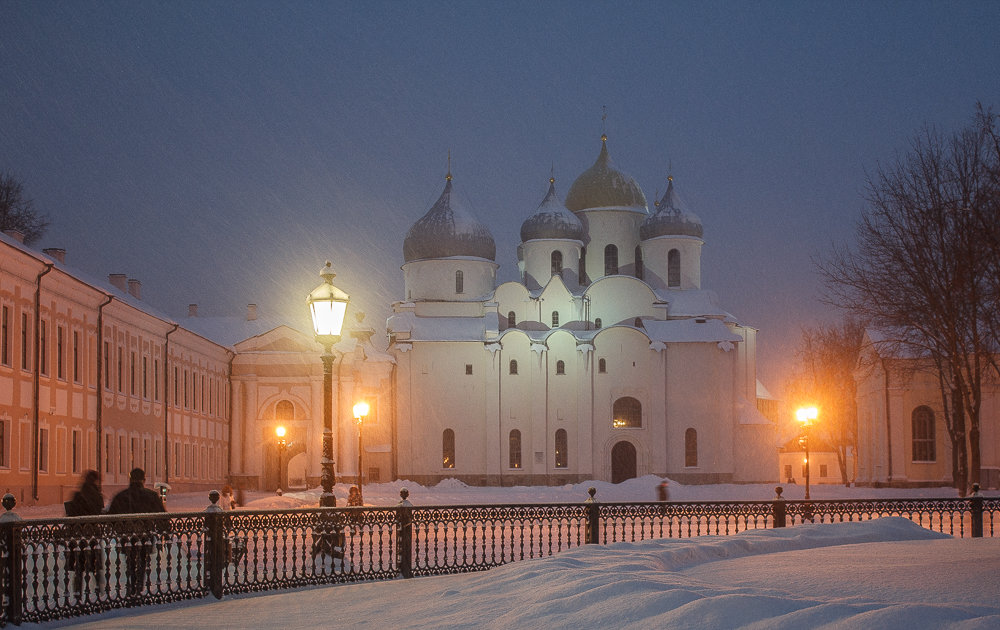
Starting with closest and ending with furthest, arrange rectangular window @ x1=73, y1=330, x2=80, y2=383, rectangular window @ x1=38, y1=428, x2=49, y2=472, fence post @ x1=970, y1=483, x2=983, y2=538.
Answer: fence post @ x1=970, y1=483, x2=983, y2=538 < rectangular window @ x1=38, y1=428, x2=49, y2=472 < rectangular window @ x1=73, y1=330, x2=80, y2=383

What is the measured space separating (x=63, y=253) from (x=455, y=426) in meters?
24.1

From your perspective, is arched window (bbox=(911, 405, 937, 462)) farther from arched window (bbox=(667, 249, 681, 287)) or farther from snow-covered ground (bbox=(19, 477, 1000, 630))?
snow-covered ground (bbox=(19, 477, 1000, 630))

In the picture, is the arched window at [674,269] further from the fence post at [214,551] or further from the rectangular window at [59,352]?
the fence post at [214,551]

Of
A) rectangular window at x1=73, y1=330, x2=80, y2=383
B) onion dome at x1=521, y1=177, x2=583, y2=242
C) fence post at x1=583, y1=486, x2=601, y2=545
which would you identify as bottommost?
fence post at x1=583, y1=486, x2=601, y2=545

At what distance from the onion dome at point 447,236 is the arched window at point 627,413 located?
10862 mm

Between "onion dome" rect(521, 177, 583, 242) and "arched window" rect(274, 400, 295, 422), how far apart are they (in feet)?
54.6

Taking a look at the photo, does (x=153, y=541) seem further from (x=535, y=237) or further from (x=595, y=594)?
(x=535, y=237)

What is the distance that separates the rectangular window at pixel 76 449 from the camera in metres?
31.4

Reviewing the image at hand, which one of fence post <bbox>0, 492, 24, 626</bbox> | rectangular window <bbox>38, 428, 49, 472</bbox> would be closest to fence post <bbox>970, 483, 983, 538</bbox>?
fence post <bbox>0, 492, 24, 626</bbox>

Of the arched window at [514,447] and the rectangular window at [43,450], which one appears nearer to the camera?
the rectangular window at [43,450]

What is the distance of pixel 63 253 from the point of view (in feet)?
121

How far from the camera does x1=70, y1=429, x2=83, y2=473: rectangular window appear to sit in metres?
31.4

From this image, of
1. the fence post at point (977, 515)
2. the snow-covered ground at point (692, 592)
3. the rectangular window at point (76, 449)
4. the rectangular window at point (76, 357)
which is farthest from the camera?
the rectangular window at point (76, 357)

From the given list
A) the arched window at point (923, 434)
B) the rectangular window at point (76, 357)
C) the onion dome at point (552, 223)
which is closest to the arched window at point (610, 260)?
the onion dome at point (552, 223)
